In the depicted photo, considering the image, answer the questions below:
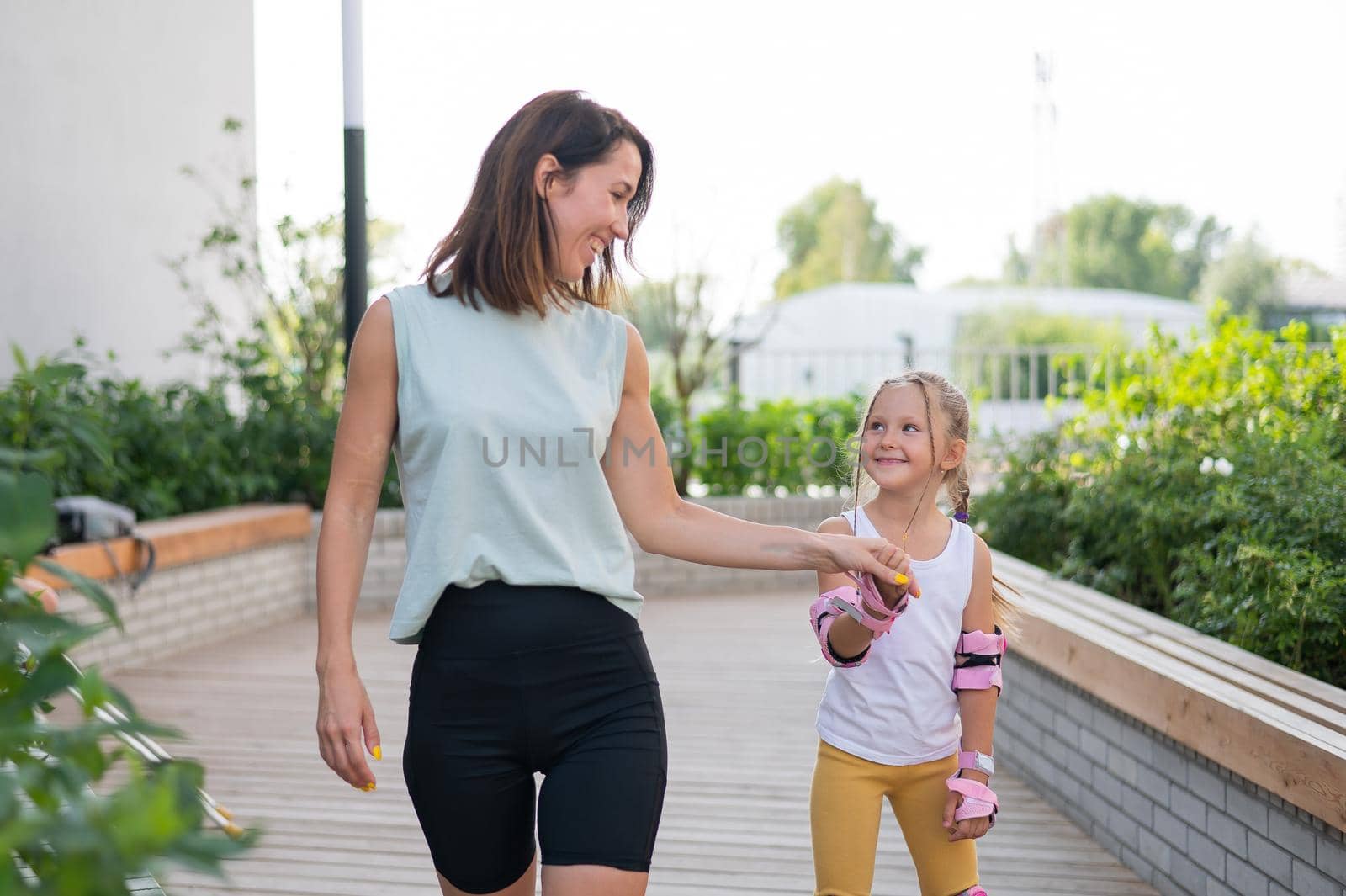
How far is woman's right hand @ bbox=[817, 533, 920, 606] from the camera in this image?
1.64 metres

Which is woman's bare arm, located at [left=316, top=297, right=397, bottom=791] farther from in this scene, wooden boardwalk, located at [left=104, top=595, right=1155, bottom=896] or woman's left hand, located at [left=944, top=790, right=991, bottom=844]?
woman's left hand, located at [left=944, top=790, right=991, bottom=844]

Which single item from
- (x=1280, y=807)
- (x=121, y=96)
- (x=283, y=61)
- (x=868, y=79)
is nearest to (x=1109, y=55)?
(x=868, y=79)

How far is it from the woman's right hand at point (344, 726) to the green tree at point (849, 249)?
152 ft

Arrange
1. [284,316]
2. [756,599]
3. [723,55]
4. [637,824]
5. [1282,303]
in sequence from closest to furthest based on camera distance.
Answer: [637,824]
[756,599]
[284,316]
[723,55]
[1282,303]

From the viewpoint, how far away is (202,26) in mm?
7664

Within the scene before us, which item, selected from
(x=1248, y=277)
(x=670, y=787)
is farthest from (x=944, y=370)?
(x=1248, y=277)

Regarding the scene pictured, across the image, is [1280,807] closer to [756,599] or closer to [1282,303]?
[756,599]

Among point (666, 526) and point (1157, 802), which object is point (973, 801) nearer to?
point (666, 526)

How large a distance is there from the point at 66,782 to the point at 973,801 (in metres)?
1.59

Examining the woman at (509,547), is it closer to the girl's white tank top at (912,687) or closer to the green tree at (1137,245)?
the girl's white tank top at (912,687)

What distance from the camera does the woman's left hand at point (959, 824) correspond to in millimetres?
1938

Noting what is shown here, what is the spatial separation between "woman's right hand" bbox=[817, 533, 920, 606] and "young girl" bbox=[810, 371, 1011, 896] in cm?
22

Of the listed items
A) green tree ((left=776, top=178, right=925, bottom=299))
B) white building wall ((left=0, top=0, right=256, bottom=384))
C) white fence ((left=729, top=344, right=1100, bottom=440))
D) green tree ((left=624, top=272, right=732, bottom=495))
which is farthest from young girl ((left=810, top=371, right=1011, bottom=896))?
green tree ((left=776, top=178, right=925, bottom=299))

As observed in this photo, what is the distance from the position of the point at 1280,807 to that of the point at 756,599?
4.58m
